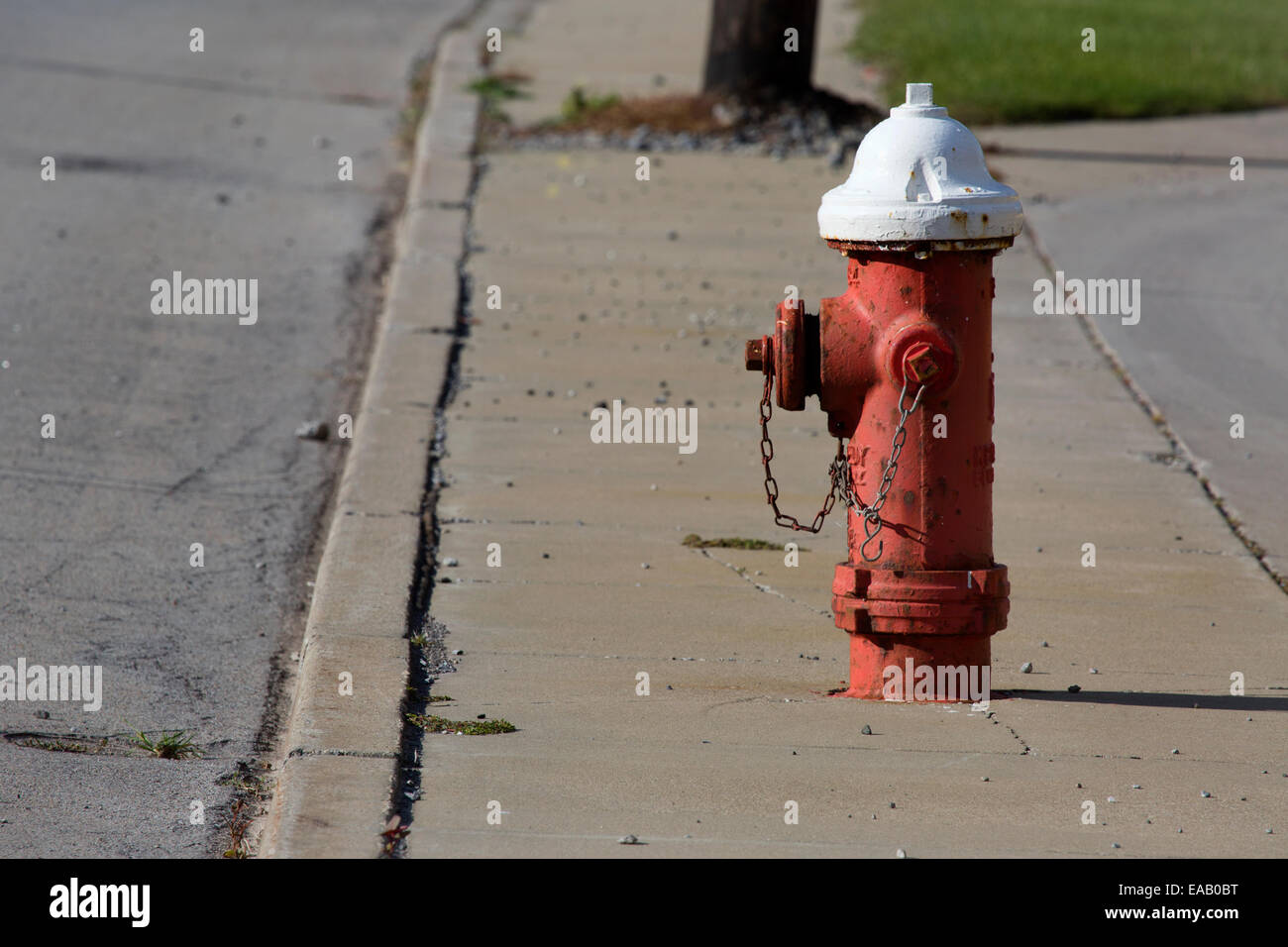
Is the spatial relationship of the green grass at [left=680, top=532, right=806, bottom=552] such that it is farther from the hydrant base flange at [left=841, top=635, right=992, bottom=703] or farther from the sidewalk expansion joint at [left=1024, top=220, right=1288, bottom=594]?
the sidewalk expansion joint at [left=1024, top=220, right=1288, bottom=594]

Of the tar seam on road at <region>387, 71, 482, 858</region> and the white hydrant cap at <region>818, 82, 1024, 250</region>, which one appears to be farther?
the white hydrant cap at <region>818, 82, 1024, 250</region>

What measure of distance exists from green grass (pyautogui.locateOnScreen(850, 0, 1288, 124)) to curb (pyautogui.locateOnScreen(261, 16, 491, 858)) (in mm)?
5589

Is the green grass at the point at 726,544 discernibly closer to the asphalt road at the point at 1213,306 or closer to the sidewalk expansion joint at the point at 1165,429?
the sidewalk expansion joint at the point at 1165,429

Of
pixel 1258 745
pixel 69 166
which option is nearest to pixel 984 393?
pixel 1258 745

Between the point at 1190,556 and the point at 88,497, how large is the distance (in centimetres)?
390

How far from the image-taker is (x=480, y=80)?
46.9 ft

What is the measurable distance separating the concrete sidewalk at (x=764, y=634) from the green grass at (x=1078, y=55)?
5484 millimetres

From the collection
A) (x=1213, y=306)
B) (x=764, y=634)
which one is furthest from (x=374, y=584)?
(x=1213, y=306)

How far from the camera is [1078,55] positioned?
15.6 meters

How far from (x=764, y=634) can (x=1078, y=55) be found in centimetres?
1196

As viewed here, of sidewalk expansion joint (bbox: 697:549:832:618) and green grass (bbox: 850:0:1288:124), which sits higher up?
green grass (bbox: 850:0:1288:124)

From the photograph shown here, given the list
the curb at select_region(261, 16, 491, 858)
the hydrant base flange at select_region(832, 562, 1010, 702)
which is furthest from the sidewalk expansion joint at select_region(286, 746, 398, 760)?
the hydrant base flange at select_region(832, 562, 1010, 702)

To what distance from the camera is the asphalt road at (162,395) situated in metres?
4.33

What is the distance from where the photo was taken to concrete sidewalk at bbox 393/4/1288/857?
383cm
